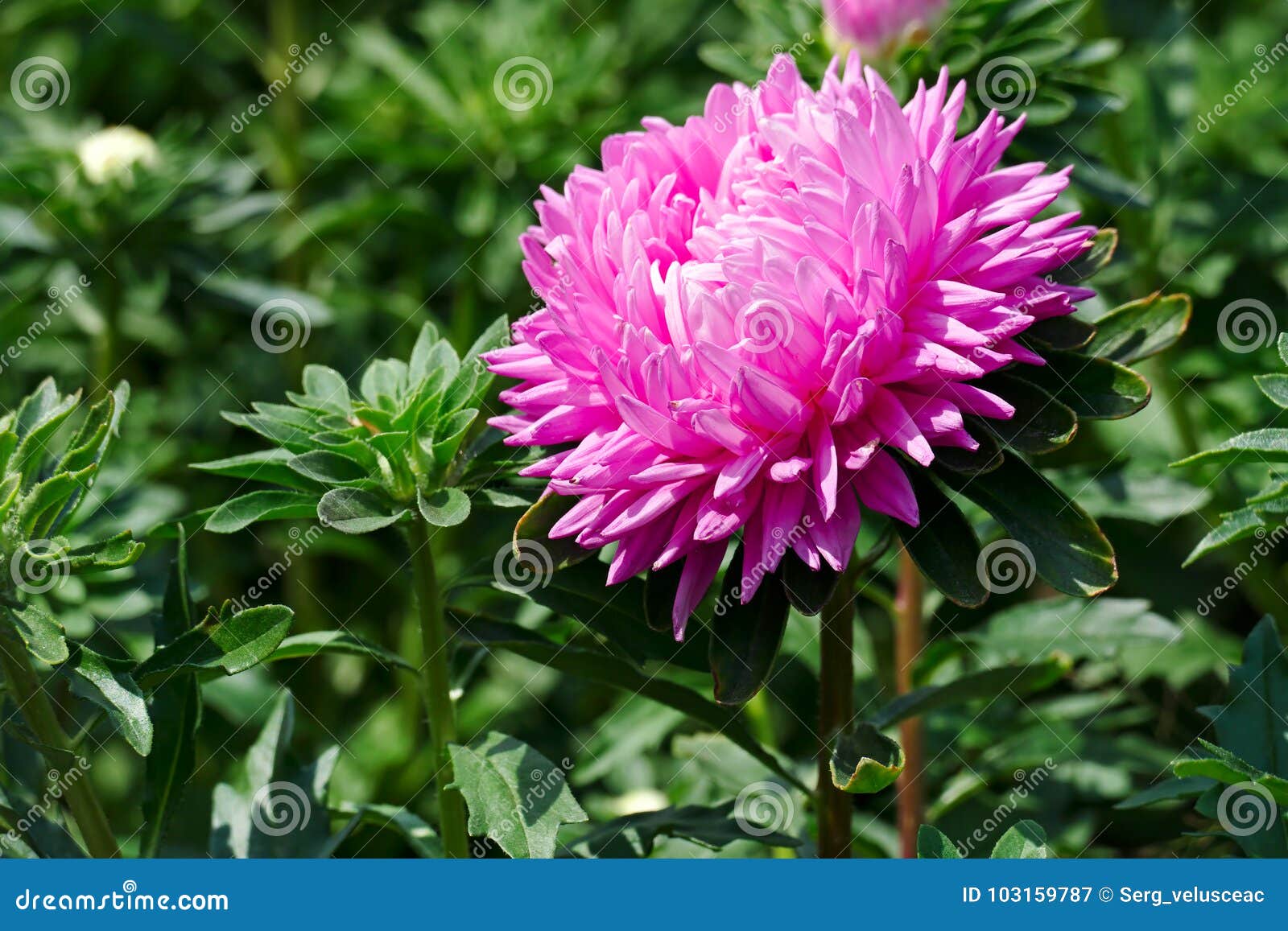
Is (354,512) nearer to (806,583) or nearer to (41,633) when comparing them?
(41,633)

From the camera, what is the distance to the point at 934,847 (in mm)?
1682

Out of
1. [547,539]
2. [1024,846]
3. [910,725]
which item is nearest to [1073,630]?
[910,725]

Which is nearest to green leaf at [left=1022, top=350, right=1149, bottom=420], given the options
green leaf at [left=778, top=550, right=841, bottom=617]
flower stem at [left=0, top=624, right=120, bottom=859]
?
green leaf at [left=778, top=550, right=841, bottom=617]

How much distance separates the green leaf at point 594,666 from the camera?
1921mm

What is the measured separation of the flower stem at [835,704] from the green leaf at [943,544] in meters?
0.14

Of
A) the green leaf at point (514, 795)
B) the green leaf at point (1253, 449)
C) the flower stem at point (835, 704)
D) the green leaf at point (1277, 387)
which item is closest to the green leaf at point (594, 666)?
the flower stem at point (835, 704)

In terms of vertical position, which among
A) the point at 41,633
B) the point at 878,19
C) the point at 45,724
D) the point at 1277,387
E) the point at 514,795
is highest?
the point at 878,19

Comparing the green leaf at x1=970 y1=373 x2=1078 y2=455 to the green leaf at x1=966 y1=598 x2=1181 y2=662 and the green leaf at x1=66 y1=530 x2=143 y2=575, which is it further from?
the green leaf at x1=66 y1=530 x2=143 y2=575

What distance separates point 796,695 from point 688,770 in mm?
255

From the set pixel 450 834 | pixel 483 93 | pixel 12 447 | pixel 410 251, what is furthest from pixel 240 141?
pixel 450 834

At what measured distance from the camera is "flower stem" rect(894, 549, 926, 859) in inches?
93.3

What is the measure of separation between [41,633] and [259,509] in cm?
31

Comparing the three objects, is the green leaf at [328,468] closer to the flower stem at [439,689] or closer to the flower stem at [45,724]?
the flower stem at [439,689]

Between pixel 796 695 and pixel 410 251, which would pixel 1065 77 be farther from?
pixel 410 251
